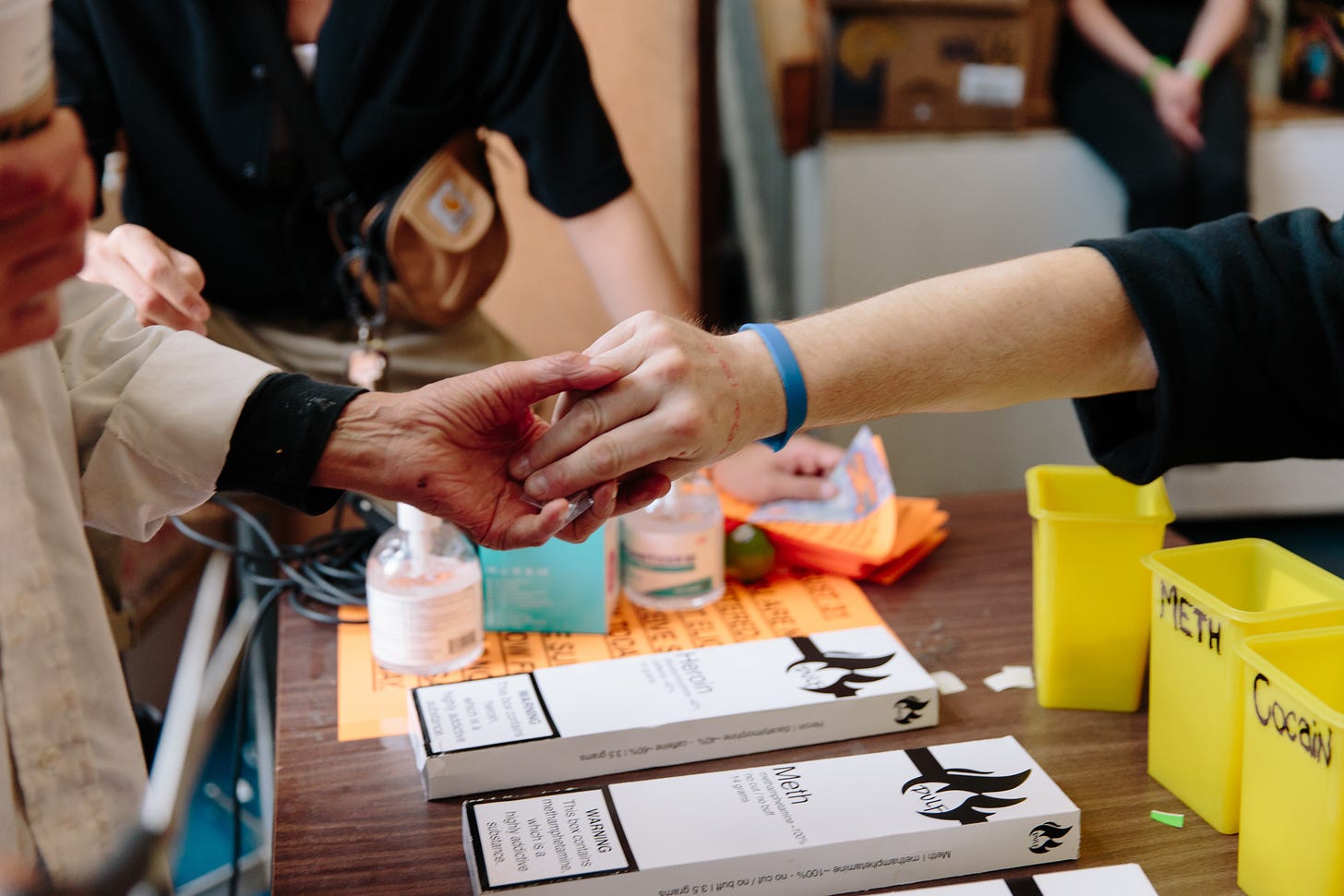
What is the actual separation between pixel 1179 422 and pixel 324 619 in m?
0.78

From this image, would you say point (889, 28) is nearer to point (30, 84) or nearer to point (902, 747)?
point (902, 747)

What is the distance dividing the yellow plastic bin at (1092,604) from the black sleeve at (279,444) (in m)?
0.56

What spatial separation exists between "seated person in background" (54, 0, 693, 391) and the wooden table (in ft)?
1.97

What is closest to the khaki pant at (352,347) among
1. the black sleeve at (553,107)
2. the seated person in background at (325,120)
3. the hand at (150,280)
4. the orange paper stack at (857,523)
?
the seated person in background at (325,120)

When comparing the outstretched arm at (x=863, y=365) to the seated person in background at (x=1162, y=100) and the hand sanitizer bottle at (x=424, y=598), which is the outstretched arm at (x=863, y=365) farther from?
the seated person in background at (x=1162, y=100)

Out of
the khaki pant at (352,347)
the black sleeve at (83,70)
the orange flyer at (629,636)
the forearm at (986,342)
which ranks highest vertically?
the black sleeve at (83,70)

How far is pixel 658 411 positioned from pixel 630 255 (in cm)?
70

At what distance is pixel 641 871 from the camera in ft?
2.32

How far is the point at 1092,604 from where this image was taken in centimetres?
94

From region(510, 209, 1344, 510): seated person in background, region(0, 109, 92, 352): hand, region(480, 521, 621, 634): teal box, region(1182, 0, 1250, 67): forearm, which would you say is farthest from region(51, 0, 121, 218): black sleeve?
region(1182, 0, 1250, 67): forearm

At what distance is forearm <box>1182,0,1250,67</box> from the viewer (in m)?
2.60

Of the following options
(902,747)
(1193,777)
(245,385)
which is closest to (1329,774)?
(1193,777)

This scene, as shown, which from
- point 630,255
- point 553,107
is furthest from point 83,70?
point 630,255

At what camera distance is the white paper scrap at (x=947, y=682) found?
0.98 metres
